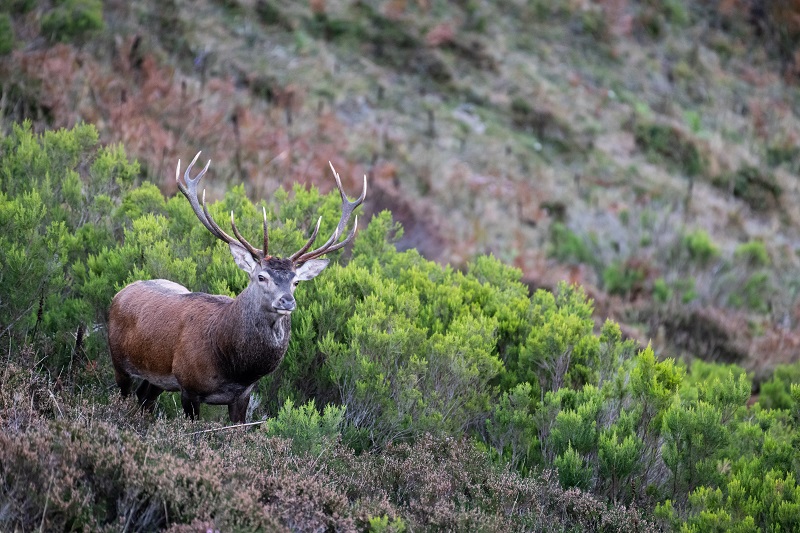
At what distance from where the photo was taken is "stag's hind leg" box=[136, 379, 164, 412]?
656 cm

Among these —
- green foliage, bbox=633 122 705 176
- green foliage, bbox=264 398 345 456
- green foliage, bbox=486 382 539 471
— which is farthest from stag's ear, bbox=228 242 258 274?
green foliage, bbox=633 122 705 176

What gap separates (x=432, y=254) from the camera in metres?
14.3

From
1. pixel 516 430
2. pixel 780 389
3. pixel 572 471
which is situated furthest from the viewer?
pixel 780 389

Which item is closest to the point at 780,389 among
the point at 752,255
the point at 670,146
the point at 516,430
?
the point at 752,255

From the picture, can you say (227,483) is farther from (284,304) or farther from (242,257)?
(242,257)

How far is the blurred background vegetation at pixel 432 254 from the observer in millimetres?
5676

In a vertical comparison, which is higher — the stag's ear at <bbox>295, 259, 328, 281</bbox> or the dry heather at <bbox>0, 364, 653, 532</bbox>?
the stag's ear at <bbox>295, 259, 328, 281</bbox>

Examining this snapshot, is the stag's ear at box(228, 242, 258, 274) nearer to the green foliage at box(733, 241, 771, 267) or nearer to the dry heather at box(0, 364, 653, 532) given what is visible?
the dry heather at box(0, 364, 653, 532)

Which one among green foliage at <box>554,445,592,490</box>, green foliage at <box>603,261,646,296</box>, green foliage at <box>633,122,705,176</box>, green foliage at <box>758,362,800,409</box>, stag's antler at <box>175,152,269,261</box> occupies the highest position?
stag's antler at <box>175,152,269,261</box>

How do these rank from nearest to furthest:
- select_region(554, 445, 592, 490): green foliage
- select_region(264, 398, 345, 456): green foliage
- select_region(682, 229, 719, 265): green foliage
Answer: select_region(264, 398, 345, 456): green foliage → select_region(554, 445, 592, 490): green foliage → select_region(682, 229, 719, 265): green foliage

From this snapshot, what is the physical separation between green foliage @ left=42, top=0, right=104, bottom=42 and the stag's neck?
32.5 ft

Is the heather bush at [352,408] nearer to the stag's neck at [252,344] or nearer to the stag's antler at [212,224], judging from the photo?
the stag's neck at [252,344]

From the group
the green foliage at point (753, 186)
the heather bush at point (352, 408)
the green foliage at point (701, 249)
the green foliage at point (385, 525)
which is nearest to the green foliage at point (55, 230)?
the heather bush at point (352, 408)

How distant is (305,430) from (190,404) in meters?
0.82
